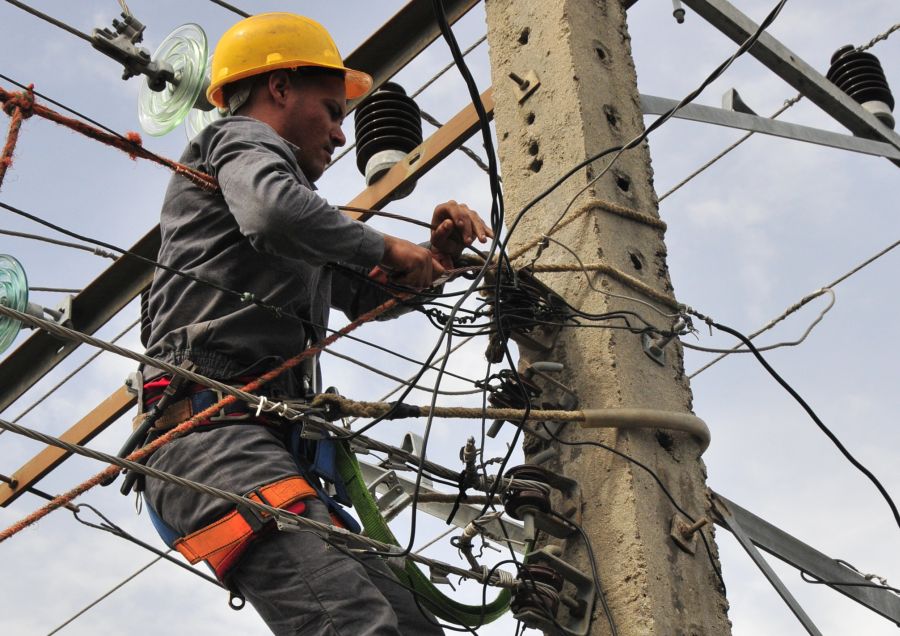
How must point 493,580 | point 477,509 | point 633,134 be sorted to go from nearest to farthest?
point 493,580 → point 633,134 → point 477,509

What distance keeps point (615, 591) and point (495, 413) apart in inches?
22.6

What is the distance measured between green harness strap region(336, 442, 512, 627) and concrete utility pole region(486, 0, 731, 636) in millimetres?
350

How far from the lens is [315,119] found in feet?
12.1

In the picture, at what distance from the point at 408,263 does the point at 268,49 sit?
3.06 feet

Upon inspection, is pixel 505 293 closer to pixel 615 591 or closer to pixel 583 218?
pixel 583 218

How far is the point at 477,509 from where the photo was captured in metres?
5.71

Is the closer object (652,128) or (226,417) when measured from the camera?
(226,417)

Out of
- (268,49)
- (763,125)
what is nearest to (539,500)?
(268,49)

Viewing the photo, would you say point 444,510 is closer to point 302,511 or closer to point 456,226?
point 456,226

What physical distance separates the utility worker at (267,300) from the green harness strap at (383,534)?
4 cm

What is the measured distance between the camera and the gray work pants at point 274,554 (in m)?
2.87

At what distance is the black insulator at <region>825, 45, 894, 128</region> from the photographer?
258 inches

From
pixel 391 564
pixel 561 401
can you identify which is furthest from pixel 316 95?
pixel 391 564

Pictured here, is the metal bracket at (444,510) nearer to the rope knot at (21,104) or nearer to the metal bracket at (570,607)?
the metal bracket at (570,607)
